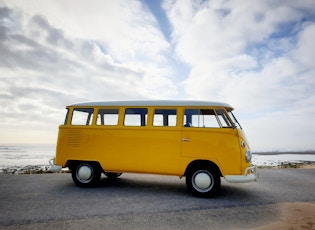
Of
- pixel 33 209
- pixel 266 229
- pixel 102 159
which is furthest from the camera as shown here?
pixel 102 159

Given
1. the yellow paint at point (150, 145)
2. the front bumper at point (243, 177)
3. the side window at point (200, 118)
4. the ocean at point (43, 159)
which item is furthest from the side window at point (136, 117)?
the ocean at point (43, 159)

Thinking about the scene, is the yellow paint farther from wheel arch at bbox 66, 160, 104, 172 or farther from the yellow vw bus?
wheel arch at bbox 66, 160, 104, 172

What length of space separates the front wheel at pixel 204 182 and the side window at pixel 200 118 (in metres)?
A: 1.25

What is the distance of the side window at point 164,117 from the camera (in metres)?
7.30

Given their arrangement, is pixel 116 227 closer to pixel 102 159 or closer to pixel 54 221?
pixel 54 221

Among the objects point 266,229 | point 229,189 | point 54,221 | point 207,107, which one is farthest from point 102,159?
point 266,229

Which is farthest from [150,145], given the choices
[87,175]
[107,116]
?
[87,175]

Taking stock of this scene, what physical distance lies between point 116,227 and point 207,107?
4042 millimetres

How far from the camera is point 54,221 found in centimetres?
475

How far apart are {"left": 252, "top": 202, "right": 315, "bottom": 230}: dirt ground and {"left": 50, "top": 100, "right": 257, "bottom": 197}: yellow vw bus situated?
1.12 m

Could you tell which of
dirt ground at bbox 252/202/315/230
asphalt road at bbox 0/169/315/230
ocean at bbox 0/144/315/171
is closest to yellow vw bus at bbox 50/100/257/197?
asphalt road at bbox 0/169/315/230

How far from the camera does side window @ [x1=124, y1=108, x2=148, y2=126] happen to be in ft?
24.8

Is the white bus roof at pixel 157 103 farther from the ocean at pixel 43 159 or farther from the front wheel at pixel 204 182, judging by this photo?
the ocean at pixel 43 159

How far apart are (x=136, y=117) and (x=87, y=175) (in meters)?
2.48
